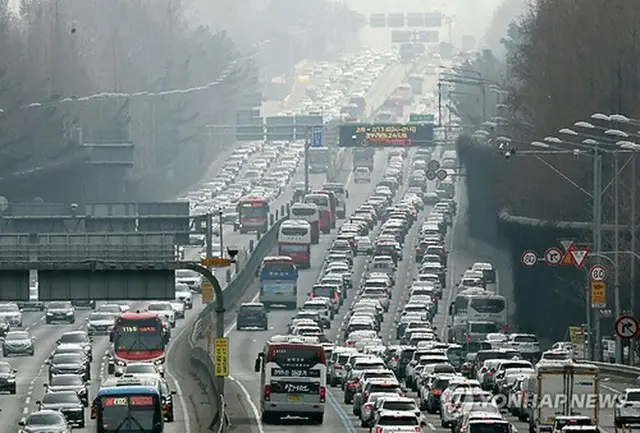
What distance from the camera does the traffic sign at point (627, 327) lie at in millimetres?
72750

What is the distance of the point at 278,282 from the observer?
458ft

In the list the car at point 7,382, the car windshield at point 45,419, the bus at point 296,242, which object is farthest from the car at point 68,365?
the bus at point 296,242

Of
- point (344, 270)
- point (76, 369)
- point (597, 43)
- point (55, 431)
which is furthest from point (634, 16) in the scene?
point (55, 431)

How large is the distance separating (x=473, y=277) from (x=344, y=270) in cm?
925

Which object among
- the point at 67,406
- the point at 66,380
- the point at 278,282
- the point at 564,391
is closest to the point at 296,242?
the point at 278,282

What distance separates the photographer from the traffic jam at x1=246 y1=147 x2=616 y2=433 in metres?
70.2

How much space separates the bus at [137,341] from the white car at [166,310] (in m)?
24.3

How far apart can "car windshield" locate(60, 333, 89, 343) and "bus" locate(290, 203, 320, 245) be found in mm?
50047

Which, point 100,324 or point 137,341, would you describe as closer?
point 137,341

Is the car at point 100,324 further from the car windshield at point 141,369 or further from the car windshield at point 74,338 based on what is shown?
the car windshield at point 141,369

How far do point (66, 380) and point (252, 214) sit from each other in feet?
289

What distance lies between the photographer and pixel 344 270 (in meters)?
149

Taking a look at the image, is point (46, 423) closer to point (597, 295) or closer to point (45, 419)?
point (45, 419)

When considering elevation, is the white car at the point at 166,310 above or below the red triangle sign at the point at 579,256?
below
